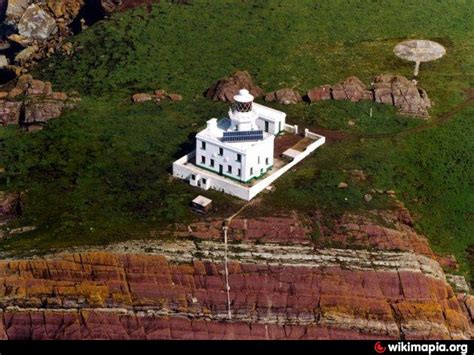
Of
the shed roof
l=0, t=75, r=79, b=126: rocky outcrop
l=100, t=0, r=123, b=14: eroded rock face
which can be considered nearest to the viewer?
the shed roof

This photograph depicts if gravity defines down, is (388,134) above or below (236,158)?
below

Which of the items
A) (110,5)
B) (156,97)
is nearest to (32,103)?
(156,97)

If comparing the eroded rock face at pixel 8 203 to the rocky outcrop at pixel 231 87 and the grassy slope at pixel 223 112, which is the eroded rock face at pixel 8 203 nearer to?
the grassy slope at pixel 223 112

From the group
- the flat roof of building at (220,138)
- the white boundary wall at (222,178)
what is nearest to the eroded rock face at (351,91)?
the white boundary wall at (222,178)

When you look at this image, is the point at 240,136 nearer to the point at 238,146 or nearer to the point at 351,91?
the point at 238,146

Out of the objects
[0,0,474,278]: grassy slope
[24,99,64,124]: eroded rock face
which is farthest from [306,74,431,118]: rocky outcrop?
[24,99,64,124]: eroded rock face

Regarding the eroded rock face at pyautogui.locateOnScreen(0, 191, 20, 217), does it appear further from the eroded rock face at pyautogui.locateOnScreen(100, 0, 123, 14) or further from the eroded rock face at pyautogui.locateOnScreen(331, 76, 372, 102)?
the eroded rock face at pyautogui.locateOnScreen(100, 0, 123, 14)
